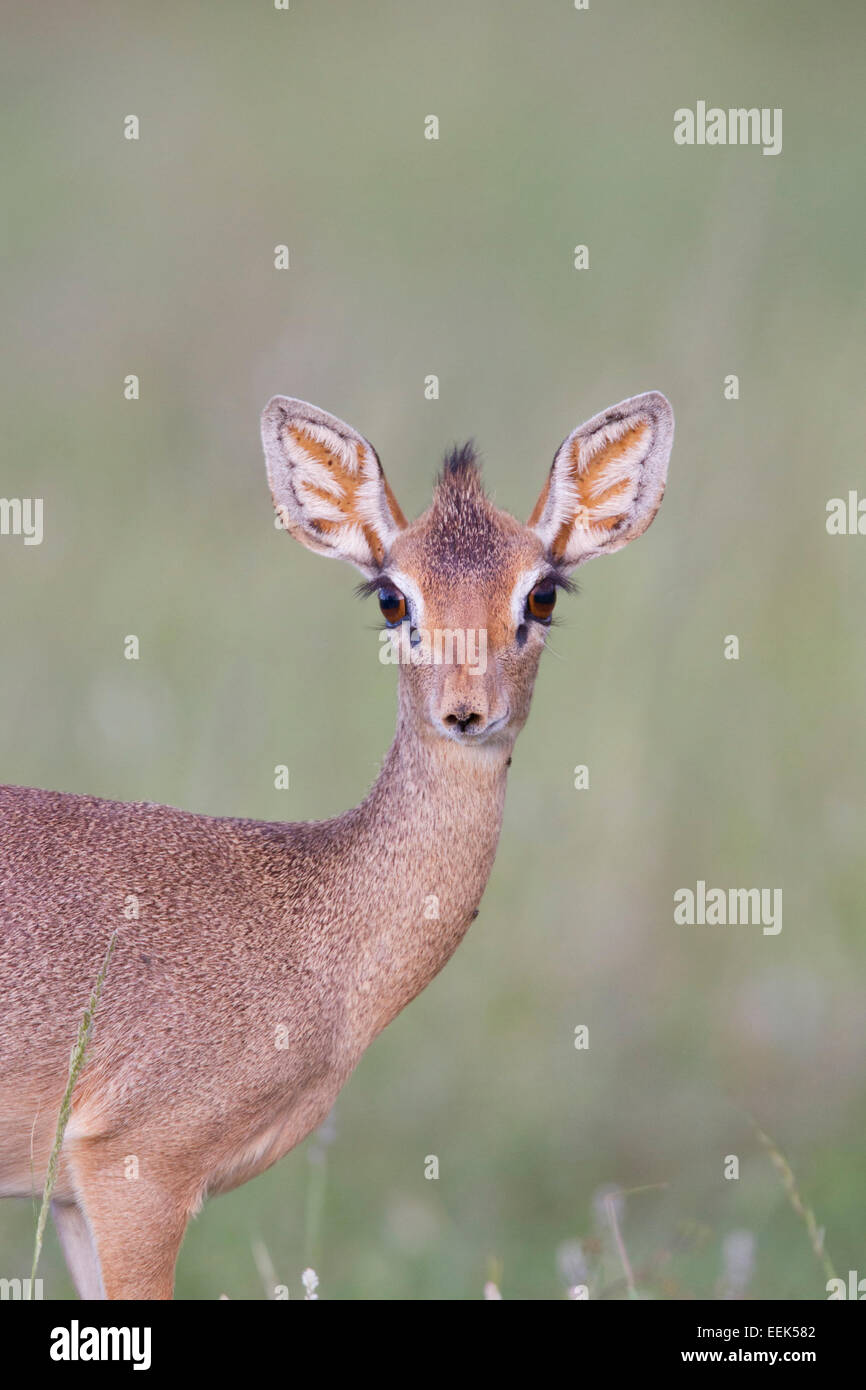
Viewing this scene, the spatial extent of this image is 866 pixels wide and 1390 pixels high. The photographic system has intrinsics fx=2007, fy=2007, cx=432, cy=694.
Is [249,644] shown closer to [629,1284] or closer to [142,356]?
[142,356]

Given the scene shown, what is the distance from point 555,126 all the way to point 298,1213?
10.1 metres

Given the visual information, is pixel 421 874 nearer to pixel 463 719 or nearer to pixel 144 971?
pixel 463 719

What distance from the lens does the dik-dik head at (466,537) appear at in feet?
19.2

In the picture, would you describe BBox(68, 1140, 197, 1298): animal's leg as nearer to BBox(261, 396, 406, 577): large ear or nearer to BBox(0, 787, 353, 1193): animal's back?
BBox(0, 787, 353, 1193): animal's back

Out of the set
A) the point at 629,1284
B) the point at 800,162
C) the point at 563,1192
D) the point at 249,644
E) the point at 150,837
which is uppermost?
the point at 800,162

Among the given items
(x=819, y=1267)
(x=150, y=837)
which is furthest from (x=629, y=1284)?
(x=819, y=1267)

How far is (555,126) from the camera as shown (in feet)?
53.1

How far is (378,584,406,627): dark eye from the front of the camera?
605 centimetres

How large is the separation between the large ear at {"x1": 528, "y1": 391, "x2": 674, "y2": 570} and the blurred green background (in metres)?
1.48

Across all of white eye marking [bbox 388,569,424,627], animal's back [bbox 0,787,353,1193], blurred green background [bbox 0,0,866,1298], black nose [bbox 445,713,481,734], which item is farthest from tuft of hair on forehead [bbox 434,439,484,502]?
blurred green background [bbox 0,0,866,1298]

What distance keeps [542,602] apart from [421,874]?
36.0 inches

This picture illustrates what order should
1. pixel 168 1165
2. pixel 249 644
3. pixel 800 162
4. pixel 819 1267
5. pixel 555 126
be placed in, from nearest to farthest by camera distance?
pixel 168 1165
pixel 819 1267
pixel 249 644
pixel 800 162
pixel 555 126

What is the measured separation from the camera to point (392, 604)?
608 centimetres

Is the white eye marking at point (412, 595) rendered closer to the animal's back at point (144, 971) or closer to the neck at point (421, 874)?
the neck at point (421, 874)
